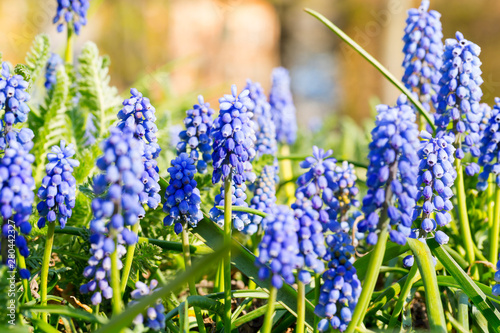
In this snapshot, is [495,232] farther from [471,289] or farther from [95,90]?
[95,90]

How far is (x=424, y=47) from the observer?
3576 millimetres

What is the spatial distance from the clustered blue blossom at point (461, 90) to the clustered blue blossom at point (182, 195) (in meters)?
1.51

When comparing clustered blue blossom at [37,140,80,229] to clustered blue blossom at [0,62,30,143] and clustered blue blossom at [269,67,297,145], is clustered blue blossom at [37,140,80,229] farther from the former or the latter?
clustered blue blossom at [269,67,297,145]

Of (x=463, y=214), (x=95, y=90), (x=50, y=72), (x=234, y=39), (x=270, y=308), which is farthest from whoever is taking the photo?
(x=234, y=39)

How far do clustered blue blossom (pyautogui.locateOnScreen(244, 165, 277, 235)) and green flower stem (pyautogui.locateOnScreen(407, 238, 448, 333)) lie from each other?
38.8 inches

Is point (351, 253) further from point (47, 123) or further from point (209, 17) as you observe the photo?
point (209, 17)

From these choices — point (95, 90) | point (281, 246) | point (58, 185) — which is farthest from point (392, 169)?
point (95, 90)

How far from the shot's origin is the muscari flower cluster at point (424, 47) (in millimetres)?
3543

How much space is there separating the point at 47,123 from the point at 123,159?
2.25 m

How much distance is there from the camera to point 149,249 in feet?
9.37

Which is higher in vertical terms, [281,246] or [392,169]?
[392,169]

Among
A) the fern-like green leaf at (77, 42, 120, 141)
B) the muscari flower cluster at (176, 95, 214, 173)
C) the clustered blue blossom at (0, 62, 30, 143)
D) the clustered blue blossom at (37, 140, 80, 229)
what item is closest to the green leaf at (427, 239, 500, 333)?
the muscari flower cluster at (176, 95, 214, 173)

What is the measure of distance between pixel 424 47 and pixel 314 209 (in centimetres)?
186

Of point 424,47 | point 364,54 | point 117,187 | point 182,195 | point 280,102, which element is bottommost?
point 117,187
